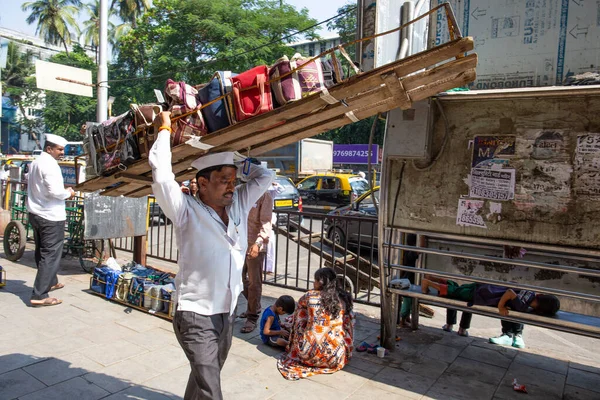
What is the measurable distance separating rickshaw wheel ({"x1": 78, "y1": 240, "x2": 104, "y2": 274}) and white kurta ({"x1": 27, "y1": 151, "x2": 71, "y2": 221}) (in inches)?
63.7

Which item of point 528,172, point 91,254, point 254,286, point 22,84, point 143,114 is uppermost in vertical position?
point 22,84

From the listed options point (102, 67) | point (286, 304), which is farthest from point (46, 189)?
point (102, 67)

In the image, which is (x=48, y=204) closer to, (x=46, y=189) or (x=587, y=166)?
(x=46, y=189)

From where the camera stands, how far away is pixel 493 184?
3949 millimetres

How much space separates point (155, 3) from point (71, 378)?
2405cm

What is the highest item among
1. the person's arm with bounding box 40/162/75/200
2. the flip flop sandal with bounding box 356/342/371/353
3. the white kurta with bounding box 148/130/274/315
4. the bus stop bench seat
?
the person's arm with bounding box 40/162/75/200

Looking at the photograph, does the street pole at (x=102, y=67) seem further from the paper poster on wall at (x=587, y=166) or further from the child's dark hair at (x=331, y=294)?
the paper poster on wall at (x=587, y=166)

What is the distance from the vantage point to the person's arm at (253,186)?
2.99 metres

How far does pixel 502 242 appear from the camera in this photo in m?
3.92

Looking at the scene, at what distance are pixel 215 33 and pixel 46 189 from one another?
18.1 m

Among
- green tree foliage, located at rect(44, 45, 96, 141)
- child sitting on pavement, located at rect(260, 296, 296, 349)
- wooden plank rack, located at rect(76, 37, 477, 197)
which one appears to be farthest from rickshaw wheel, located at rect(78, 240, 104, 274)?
green tree foliage, located at rect(44, 45, 96, 141)

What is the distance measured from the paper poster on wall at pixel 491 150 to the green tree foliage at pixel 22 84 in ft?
157

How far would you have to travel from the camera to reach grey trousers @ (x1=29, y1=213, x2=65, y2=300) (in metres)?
5.41

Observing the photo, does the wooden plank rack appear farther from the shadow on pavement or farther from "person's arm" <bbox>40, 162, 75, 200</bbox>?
"person's arm" <bbox>40, 162, 75, 200</bbox>
